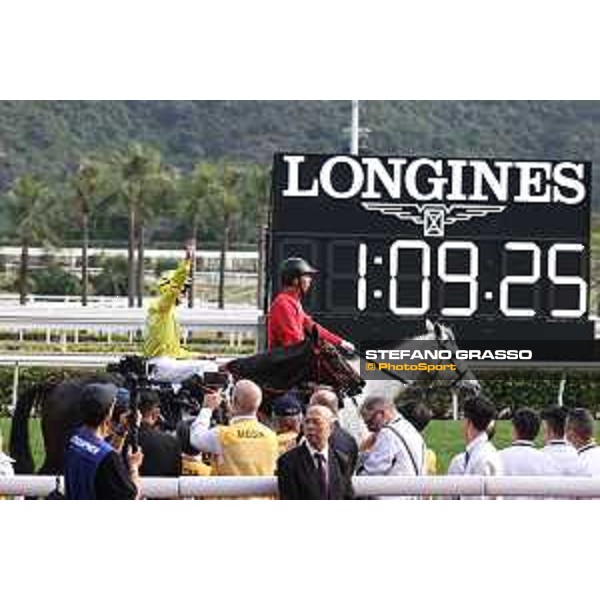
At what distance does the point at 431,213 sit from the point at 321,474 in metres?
1.96

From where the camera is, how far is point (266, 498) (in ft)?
35.0

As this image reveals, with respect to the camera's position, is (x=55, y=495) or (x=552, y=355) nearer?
(x=55, y=495)

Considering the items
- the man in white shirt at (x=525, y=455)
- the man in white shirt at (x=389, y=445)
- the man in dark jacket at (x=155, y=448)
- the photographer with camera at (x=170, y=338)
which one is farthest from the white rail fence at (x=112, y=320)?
the man in white shirt at (x=525, y=455)

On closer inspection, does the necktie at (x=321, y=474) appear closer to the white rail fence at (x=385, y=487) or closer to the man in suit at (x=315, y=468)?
the man in suit at (x=315, y=468)

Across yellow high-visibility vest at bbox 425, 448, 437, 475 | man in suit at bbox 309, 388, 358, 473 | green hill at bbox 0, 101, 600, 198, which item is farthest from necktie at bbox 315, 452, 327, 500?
green hill at bbox 0, 101, 600, 198

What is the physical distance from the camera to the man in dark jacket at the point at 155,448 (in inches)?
439

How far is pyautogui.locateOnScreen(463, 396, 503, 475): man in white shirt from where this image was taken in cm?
1134

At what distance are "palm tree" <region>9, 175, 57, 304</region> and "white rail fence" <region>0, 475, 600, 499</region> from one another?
4.49ft

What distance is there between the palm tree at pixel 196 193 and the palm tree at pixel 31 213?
0.76 metres

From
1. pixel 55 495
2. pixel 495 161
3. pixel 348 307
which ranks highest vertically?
pixel 495 161

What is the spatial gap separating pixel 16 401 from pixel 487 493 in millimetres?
2663
